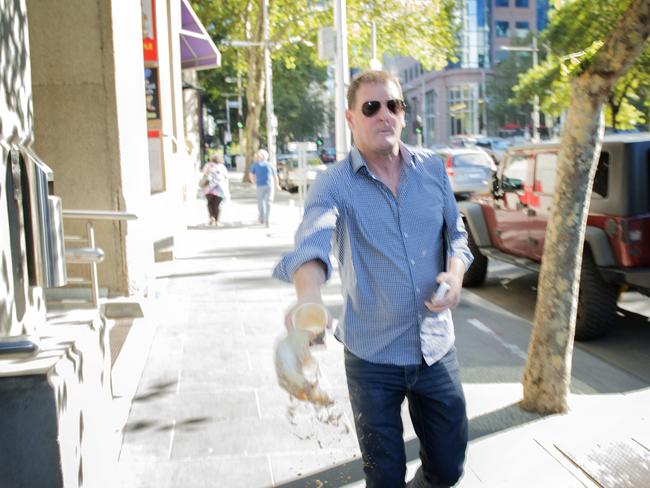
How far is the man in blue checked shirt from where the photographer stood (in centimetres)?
293

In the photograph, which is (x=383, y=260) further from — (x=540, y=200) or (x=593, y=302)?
(x=540, y=200)

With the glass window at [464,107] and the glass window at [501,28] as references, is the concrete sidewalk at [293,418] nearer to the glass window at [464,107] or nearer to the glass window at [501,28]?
the glass window at [464,107]

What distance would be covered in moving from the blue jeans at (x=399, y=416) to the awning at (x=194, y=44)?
51.2 feet

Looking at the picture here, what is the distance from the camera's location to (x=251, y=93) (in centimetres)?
3869

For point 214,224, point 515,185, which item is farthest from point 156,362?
point 214,224

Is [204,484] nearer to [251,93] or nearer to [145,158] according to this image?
[145,158]

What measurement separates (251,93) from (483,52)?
49.3m

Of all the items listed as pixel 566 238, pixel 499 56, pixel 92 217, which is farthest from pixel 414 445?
pixel 499 56

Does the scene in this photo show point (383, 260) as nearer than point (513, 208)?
Yes

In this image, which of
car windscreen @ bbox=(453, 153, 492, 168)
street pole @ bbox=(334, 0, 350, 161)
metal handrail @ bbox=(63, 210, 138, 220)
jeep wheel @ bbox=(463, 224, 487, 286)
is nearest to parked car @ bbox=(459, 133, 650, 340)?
jeep wheel @ bbox=(463, 224, 487, 286)

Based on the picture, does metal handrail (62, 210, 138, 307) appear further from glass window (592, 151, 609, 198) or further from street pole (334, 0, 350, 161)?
street pole (334, 0, 350, 161)

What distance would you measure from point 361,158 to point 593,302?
15.2ft

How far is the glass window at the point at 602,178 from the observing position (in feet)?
23.5

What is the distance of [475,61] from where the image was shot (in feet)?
270
